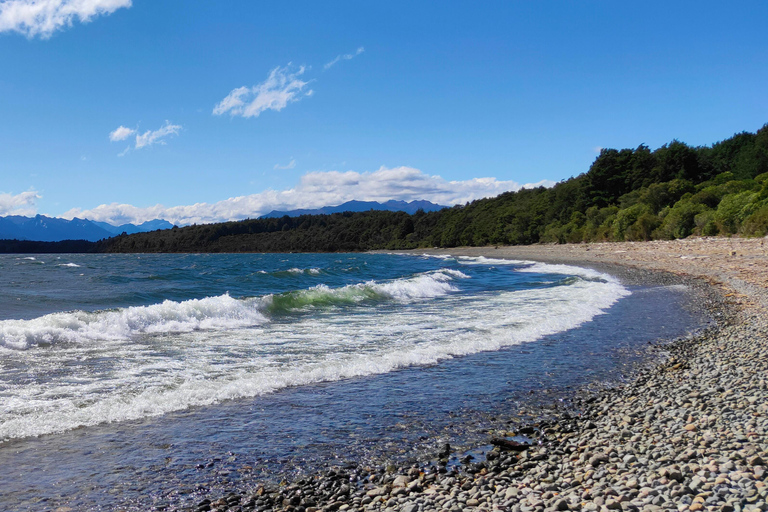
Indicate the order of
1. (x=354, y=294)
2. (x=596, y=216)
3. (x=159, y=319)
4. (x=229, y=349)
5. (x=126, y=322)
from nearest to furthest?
A: (x=229, y=349) < (x=126, y=322) < (x=159, y=319) < (x=354, y=294) < (x=596, y=216)

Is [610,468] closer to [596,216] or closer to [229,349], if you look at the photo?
[229,349]

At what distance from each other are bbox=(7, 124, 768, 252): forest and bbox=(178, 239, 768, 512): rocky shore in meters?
33.2

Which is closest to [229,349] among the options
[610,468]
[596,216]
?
[610,468]

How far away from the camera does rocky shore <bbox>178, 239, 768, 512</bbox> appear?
3.47m

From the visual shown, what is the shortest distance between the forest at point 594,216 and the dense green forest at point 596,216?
0.45ft

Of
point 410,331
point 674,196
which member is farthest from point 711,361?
point 674,196

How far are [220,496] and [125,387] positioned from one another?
3844 millimetres

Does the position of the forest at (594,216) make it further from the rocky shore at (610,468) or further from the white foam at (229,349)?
the rocky shore at (610,468)

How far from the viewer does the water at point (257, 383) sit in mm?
4500

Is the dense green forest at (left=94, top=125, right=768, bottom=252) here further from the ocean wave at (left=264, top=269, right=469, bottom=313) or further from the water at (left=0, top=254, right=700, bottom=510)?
the water at (left=0, top=254, right=700, bottom=510)

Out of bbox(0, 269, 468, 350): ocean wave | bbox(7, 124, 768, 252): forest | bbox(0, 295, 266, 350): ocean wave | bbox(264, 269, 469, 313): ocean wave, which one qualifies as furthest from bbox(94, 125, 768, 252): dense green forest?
bbox(0, 295, 266, 350): ocean wave

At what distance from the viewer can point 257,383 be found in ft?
23.4

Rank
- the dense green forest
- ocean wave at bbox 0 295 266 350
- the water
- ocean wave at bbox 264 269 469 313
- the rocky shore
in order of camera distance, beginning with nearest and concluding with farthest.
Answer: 1. the rocky shore
2. the water
3. ocean wave at bbox 0 295 266 350
4. ocean wave at bbox 264 269 469 313
5. the dense green forest

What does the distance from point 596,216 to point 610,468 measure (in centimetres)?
6644
